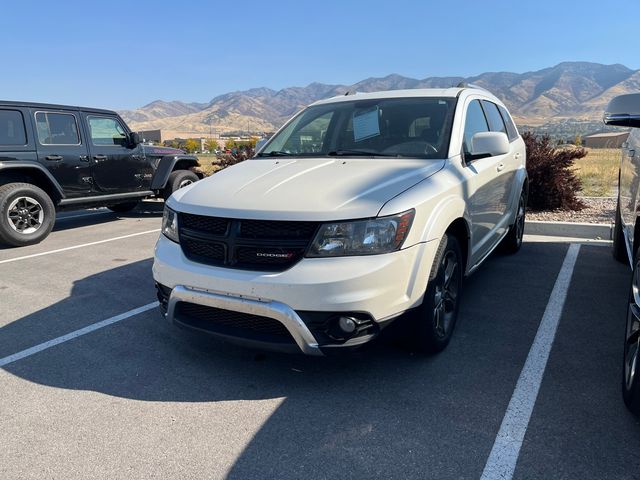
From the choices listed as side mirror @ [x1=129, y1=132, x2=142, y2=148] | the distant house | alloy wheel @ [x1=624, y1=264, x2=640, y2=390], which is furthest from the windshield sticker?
side mirror @ [x1=129, y1=132, x2=142, y2=148]

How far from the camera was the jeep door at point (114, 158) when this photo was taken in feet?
28.0

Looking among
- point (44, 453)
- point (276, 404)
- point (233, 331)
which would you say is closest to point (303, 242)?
point (233, 331)

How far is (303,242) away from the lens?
9.37 feet

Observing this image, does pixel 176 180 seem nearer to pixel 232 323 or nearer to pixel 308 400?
pixel 232 323

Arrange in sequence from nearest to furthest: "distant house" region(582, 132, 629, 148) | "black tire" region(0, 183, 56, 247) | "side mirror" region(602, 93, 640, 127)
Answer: "side mirror" region(602, 93, 640, 127) → "black tire" region(0, 183, 56, 247) → "distant house" region(582, 132, 629, 148)

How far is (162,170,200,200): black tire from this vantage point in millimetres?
9633

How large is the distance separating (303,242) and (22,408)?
6.20 feet

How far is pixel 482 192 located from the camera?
13.7 ft

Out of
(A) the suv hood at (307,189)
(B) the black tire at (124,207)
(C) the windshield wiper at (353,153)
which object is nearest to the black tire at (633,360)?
(A) the suv hood at (307,189)

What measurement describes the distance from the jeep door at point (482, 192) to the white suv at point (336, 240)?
0.08 feet

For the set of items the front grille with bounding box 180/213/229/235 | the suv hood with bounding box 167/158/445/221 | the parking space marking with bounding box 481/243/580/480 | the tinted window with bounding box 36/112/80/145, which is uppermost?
the tinted window with bounding box 36/112/80/145

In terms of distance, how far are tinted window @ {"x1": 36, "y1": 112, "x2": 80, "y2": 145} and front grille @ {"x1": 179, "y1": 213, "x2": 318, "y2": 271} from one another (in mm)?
5920

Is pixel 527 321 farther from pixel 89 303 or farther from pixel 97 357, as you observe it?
pixel 89 303

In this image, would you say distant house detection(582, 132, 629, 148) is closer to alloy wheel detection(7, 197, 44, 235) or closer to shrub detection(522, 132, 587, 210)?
shrub detection(522, 132, 587, 210)
